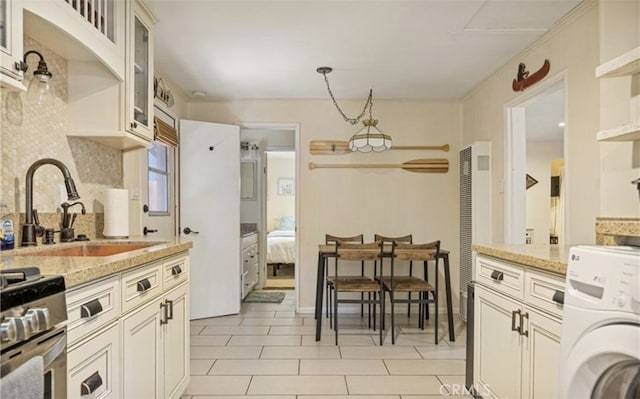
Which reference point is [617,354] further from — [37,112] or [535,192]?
[535,192]

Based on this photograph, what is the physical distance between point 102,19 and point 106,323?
5.12 ft

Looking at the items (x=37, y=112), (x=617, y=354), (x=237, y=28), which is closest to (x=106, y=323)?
(x=37, y=112)

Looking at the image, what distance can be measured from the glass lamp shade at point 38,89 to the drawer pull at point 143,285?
106 cm

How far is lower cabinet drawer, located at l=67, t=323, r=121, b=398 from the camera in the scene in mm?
1211

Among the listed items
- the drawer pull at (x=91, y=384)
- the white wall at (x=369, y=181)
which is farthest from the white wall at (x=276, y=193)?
the drawer pull at (x=91, y=384)

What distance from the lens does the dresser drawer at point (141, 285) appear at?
1.56 m

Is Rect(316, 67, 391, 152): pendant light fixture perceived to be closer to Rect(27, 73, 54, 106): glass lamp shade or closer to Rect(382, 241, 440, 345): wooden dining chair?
Rect(382, 241, 440, 345): wooden dining chair

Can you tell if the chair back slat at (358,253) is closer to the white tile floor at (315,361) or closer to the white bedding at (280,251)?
the white tile floor at (315,361)

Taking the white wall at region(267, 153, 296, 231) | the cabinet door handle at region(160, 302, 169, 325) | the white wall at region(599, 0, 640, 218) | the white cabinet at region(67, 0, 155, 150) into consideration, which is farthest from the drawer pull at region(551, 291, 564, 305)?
the white wall at region(267, 153, 296, 231)

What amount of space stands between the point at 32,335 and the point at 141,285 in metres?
0.73

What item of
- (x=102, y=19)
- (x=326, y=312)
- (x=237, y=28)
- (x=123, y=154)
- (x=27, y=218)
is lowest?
(x=326, y=312)

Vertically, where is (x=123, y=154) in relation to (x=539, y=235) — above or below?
above

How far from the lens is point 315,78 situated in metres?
3.70

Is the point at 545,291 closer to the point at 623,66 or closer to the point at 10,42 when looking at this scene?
the point at 623,66
